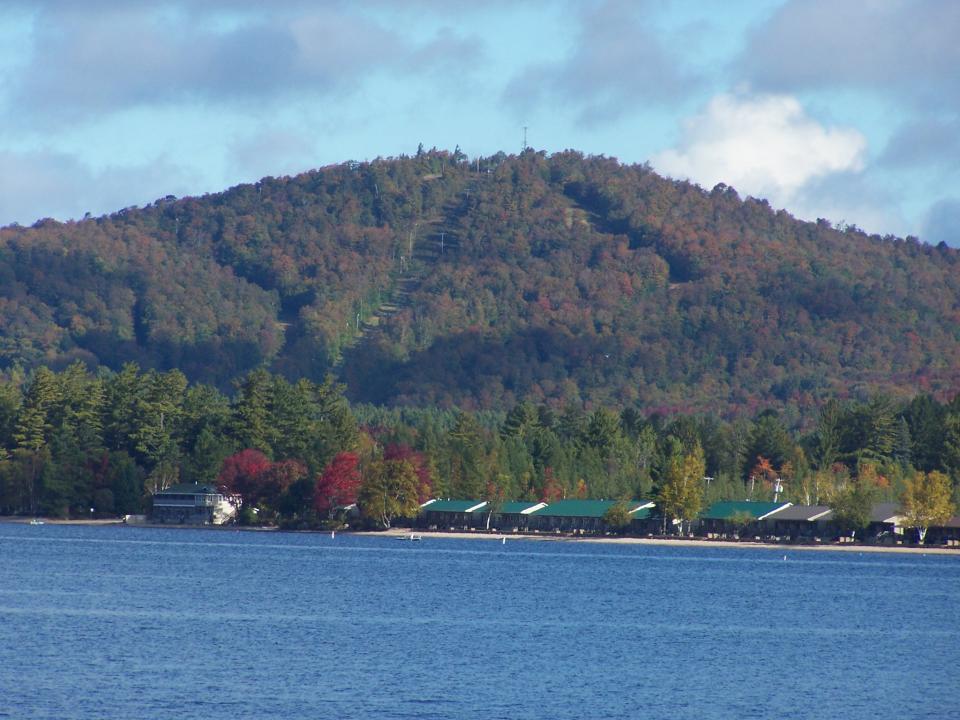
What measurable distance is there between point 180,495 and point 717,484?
43508 mm

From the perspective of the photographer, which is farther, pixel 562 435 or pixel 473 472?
pixel 562 435

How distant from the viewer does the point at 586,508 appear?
121438 millimetres

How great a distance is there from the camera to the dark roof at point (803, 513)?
113625 millimetres

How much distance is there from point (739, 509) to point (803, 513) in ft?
16.2

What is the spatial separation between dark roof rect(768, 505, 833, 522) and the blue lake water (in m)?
21.7

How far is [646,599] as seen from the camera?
6812 cm

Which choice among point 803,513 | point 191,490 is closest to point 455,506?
point 191,490

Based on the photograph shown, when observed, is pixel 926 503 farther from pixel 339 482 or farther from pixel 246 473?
pixel 246 473

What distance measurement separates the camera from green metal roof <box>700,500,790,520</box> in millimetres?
115500

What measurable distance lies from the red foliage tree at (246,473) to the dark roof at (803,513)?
39.2 metres

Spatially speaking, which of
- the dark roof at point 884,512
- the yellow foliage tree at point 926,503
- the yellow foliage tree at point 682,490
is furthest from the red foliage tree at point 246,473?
the yellow foliage tree at point 926,503

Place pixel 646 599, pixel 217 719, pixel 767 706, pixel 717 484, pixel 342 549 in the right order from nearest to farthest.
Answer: pixel 217 719 → pixel 767 706 → pixel 646 599 → pixel 342 549 → pixel 717 484

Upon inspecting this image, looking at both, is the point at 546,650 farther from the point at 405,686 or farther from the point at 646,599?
the point at 646,599

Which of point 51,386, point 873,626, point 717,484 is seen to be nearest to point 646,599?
point 873,626
